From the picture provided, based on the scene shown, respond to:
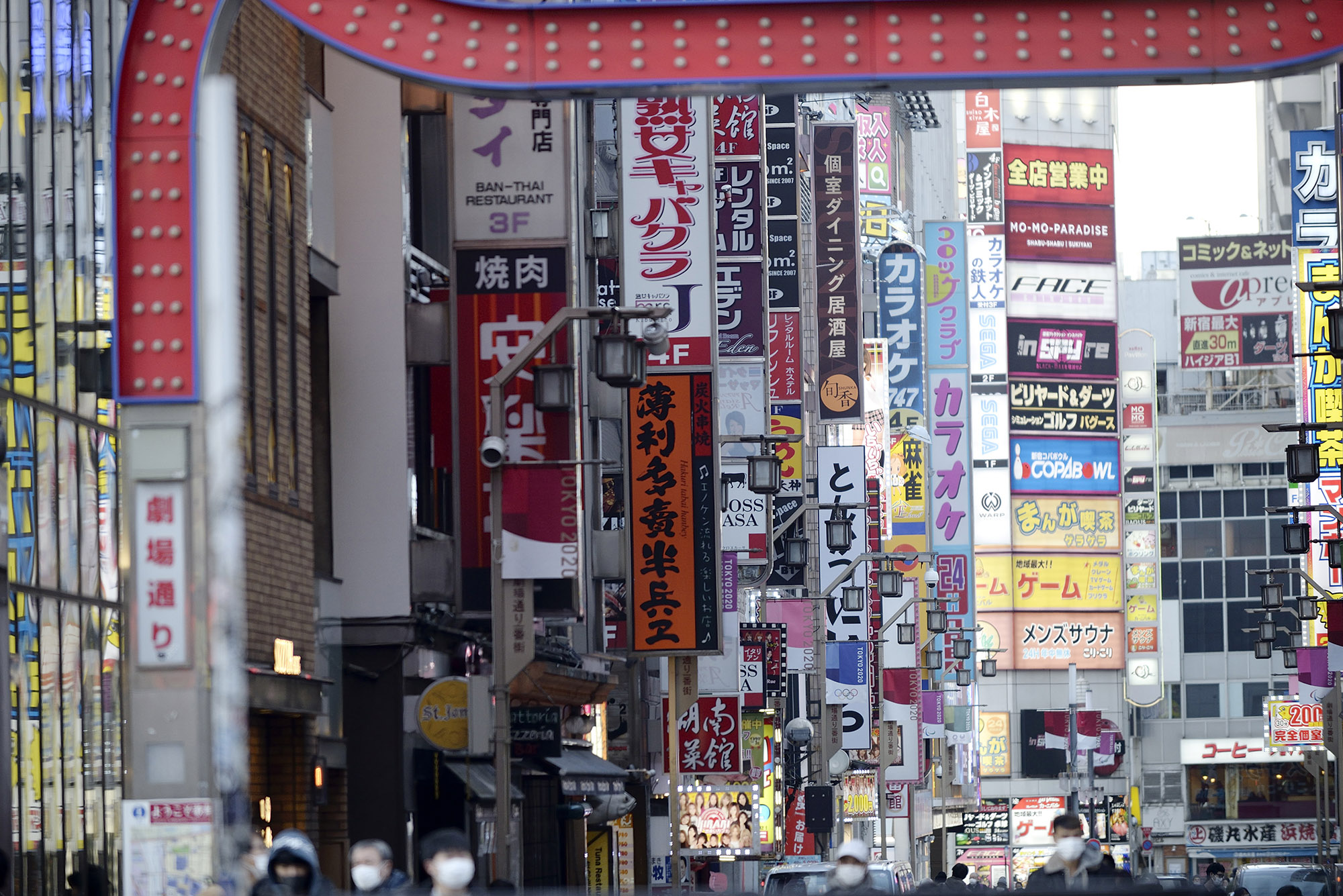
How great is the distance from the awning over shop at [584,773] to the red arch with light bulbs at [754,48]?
16658 millimetres

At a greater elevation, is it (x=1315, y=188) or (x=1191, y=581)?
(x=1315, y=188)

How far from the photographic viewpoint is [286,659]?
60.5ft

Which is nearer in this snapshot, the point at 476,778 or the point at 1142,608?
the point at 476,778

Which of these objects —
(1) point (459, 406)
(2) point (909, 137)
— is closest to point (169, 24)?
(1) point (459, 406)

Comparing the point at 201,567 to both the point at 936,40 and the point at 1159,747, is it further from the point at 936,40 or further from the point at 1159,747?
the point at 1159,747

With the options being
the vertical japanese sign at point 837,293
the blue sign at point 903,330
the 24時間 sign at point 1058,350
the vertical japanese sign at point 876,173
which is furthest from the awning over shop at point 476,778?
the 24時間 sign at point 1058,350

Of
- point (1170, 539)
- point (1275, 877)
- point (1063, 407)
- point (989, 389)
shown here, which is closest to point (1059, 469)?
point (1063, 407)

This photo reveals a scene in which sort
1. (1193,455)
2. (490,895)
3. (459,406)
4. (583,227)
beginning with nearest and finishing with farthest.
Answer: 1. (490,895)
2. (459,406)
3. (583,227)
4. (1193,455)

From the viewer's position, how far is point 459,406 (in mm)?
24047

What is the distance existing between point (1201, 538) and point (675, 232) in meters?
88.9

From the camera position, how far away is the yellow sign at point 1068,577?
10019 centimetres

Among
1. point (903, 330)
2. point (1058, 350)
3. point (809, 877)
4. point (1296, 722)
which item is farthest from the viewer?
point (1058, 350)

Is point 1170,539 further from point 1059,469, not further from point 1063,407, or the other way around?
point 1059,469

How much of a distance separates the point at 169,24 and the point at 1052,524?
304ft
